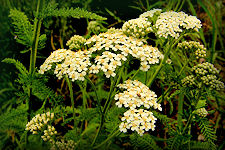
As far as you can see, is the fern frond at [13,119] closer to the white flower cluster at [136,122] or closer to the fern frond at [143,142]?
the white flower cluster at [136,122]

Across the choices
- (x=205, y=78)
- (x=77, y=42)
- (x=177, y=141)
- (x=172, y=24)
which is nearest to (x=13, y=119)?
(x=77, y=42)

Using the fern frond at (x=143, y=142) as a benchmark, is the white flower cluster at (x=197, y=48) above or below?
above

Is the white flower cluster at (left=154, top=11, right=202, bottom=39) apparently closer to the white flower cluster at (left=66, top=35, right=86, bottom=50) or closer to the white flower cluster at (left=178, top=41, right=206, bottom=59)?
the white flower cluster at (left=178, top=41, right=206, bottom=59)

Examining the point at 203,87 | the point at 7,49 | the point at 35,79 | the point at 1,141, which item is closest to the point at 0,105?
the point at 1,141

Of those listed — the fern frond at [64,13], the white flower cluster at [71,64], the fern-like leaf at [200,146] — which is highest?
the fern frond at [64,13]

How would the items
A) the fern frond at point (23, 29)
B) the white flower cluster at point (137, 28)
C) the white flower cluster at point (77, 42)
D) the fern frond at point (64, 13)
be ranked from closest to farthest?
the fern frond at point (64, 13) < the fern frond at point (23, 29) < the white flower cluster at point (137, 28) < the white flower cluster at point (77, 42)

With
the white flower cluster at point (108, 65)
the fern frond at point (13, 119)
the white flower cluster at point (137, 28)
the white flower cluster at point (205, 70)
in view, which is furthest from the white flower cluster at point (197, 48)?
the fern frond at point (13, 119)
